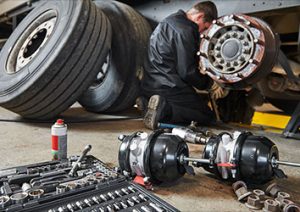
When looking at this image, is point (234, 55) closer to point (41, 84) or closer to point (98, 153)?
point (98, 153)

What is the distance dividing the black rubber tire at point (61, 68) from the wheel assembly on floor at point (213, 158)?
35.7 inches

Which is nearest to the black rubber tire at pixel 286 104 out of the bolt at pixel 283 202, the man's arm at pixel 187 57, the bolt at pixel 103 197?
the man's arm at pixel 187 57

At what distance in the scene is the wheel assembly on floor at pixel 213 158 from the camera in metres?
0.80

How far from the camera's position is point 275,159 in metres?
0.82

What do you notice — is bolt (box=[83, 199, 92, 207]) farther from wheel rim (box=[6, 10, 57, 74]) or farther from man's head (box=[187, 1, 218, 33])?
man's head (box=[187, 1, 218, 33])

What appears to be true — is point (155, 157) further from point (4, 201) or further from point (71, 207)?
point (4, 201)

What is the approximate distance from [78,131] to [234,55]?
39.3 inches

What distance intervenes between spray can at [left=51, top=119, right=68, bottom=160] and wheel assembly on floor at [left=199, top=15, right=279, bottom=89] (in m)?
0.86

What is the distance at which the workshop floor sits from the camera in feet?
2.56

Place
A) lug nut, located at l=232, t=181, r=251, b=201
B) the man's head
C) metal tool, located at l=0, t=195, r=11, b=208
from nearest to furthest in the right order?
metal tool, located at l=0, t=195, r=11, b=208
lug nut, located at l=232, t=181, r=251, b=201
the man's head

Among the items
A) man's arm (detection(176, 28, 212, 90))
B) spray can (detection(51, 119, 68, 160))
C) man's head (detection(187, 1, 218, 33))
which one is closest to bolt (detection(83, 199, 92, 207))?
spray can (detection(51, 119, 68, 160))

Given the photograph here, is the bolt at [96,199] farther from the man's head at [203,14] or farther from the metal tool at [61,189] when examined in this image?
the man's head at [203,14]

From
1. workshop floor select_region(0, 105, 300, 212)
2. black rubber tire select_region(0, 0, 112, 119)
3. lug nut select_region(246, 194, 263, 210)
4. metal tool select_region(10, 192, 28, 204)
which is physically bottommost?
workshop floor select_region(0, 105, 300, 212)

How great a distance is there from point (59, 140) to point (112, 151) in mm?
281
